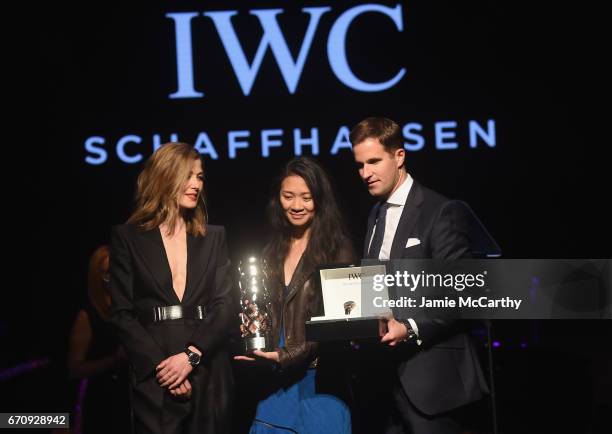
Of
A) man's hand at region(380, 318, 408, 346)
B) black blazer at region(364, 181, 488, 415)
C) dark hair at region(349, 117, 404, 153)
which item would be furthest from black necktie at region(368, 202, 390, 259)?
man's hand at region(380, 318, 408, 346)

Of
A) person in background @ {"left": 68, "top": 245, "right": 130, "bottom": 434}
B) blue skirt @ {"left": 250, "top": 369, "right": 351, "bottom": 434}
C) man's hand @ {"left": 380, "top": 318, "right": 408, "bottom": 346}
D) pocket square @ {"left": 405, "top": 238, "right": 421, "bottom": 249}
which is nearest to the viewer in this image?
man's hand @ {"left": 380, "top": 318, "right": 408, "bottom": 346}

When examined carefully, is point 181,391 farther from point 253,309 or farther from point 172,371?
point 253,309

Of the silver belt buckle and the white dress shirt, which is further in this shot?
the white dress shirt

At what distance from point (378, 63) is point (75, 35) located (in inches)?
95.4

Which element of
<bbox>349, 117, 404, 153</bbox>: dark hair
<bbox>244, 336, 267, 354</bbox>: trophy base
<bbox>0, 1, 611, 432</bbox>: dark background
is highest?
<bbox>0, 1, 611, 432</bbox>: dark background

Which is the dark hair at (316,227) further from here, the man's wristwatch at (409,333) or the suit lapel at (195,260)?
the man's wristwatch at (409,333)

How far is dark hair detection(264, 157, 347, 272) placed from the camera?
3.11 m

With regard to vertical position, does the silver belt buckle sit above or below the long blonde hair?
below

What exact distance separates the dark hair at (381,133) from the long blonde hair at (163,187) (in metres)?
0.69

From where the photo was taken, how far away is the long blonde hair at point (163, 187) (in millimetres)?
2951

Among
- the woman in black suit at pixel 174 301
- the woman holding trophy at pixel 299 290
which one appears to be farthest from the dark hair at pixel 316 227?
the woman in black suit at pixel 174 301

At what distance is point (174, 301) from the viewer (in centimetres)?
285

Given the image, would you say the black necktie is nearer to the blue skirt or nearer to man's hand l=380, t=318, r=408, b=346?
man's hand l=380, t=318, r=408, b=346

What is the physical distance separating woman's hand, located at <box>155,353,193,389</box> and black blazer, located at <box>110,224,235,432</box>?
28 millimetres
